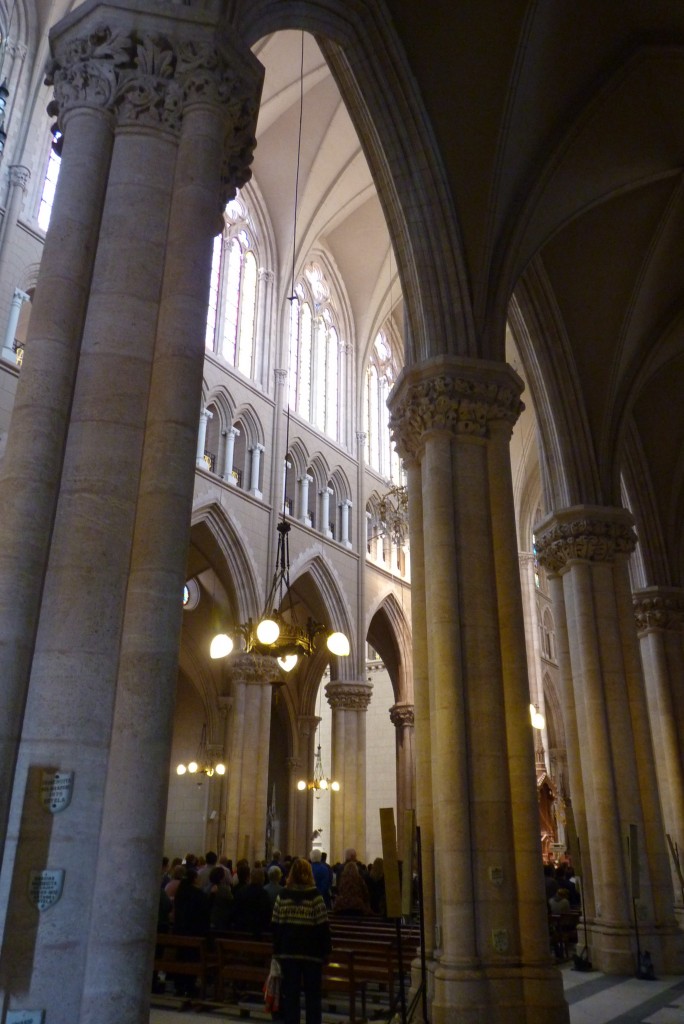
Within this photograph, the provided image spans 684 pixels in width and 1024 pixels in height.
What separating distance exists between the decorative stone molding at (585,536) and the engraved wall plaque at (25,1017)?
10985mm

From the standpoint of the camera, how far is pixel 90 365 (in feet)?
16.5

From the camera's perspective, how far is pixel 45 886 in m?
4.04

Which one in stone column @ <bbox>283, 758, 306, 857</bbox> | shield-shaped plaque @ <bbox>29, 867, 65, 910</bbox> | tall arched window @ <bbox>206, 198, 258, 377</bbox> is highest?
tall arched window @ <bbox>206, 198, 258, 377</bbox>

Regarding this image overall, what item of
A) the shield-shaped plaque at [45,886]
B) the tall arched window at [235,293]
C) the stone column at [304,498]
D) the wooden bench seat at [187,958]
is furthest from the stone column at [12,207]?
the shield-shaped plaque at [45,886]

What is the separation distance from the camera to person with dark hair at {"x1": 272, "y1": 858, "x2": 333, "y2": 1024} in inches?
233

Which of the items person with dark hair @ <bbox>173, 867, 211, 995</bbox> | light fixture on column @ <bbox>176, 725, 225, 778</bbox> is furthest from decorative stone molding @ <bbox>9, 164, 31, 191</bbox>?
light fixture on column @ <bbox>176, 725, 225, 778</bbox>

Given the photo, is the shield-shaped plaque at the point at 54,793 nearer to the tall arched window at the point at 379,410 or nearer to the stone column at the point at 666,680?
the stone column at the point at 666,680

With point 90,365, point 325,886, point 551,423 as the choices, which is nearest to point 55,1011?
point 90,365

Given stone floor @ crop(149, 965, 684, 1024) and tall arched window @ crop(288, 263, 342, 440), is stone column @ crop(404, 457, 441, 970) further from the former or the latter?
tall arched window @ crop(288, 263, 342, 440)

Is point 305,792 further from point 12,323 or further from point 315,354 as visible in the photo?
point 12,323

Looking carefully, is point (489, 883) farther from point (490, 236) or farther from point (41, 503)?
point (490, 236)

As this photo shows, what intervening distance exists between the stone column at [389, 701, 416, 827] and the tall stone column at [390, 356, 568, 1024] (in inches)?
641

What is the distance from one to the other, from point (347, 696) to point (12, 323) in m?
11.9

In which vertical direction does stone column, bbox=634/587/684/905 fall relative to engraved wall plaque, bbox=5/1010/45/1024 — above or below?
above
